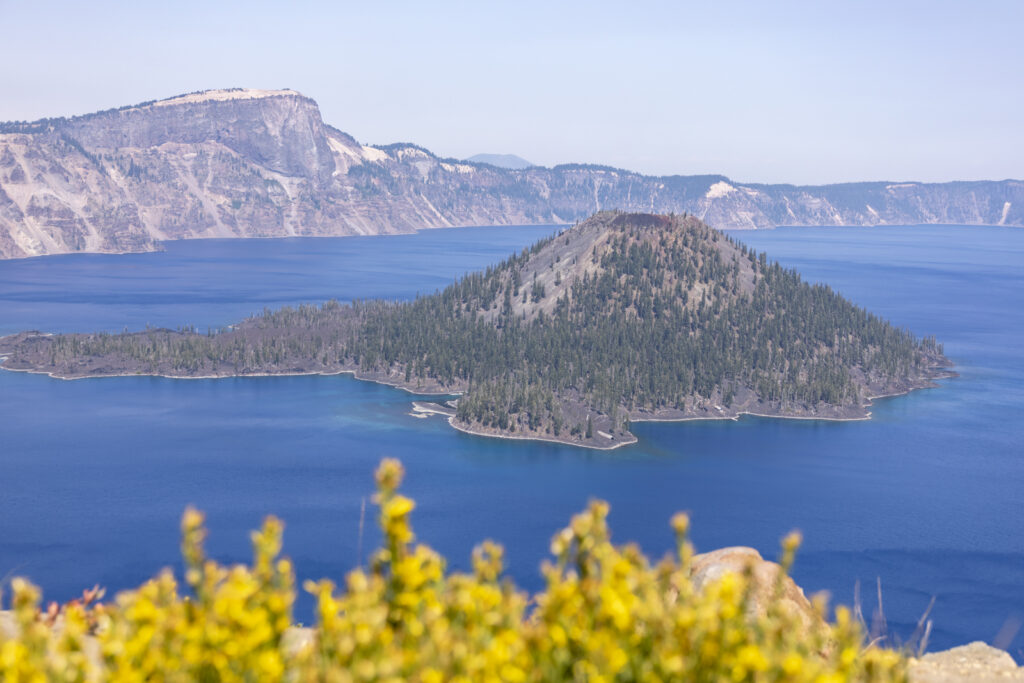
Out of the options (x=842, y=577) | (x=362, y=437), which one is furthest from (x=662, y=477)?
(x=362, y=437)

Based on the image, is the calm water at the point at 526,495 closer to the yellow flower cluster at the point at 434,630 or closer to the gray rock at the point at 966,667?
the gray rock at the point at 966,667

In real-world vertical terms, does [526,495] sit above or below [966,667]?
below

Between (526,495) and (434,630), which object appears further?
(526,495)

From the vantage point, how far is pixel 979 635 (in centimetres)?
10650

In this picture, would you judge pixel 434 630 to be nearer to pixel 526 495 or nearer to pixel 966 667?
pixel 966 667

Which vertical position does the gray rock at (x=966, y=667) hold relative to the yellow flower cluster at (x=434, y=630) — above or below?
below

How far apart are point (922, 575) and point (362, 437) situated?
342 feet

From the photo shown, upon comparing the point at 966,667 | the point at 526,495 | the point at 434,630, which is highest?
the point at 434,630

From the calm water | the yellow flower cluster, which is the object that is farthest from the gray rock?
the calm water

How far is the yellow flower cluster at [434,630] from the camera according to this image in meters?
13.5

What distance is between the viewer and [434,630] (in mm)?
13891

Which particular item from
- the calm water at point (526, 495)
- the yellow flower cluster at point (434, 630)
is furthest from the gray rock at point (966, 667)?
the calm water at point (526, 495)

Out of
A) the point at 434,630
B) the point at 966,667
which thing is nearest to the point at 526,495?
the point at 966,667

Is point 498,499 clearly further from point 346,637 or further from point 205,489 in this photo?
point 346,637
